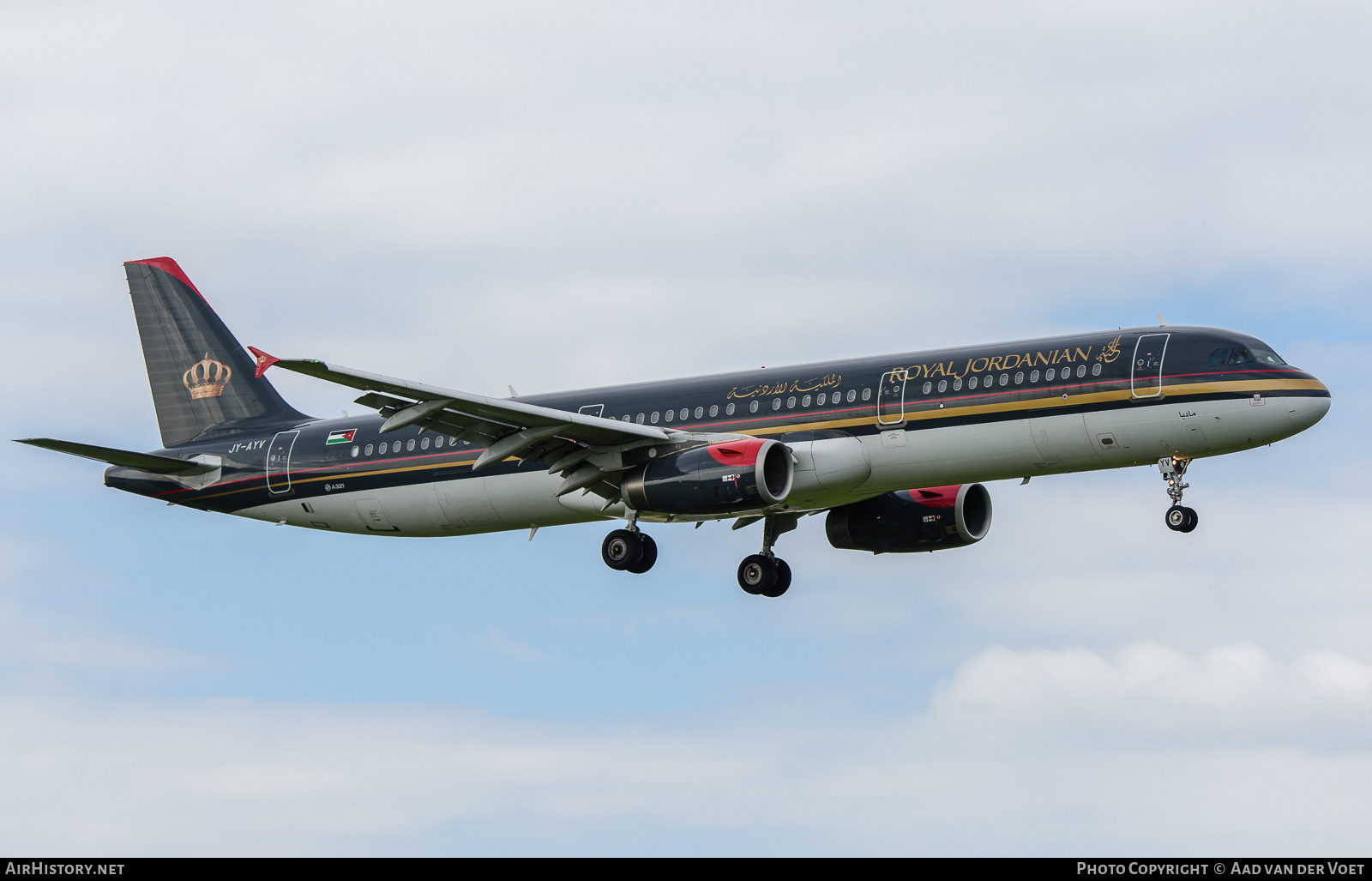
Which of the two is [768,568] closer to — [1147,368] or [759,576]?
[759,576]

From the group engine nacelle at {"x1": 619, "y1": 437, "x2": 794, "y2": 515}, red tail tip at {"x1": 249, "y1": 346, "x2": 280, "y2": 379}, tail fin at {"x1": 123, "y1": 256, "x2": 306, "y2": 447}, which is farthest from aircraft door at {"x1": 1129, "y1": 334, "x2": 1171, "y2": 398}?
tail fin at {"x1": 123, "y1": 256, "x2": 306, "y2": 447}

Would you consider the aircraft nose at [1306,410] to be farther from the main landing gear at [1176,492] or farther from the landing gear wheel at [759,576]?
the landing gear wheel at [759,576]

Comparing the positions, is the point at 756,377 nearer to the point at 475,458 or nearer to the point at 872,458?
the point at 872,458

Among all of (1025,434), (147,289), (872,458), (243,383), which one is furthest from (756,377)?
(147,289)

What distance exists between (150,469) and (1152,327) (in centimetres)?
2965

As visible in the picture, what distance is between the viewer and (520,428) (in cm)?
3975

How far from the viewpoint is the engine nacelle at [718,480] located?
38.0 meters

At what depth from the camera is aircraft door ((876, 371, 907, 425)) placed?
3859 centimetres

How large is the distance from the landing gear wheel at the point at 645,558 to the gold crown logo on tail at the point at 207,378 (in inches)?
670

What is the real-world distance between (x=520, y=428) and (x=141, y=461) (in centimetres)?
1448

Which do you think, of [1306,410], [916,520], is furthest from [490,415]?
[1306,410]

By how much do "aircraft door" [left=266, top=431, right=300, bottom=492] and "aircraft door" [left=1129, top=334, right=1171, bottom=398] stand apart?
80.8 feet

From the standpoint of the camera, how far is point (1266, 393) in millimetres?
36000

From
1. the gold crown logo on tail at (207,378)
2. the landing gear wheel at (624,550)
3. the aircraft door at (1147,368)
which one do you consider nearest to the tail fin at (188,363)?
the gold crown logo on tail at (207,378)
